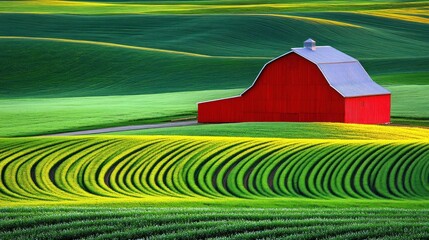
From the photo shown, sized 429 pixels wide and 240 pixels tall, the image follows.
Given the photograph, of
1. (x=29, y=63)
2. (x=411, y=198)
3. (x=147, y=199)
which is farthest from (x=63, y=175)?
(x=29, y=63)

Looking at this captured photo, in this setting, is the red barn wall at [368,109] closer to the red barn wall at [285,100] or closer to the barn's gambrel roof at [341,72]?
the barn's gambrel roof at [341,72]

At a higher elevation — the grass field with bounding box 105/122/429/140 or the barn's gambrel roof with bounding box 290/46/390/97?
the barn's gambrel roof with bounding box 290/46/390/97

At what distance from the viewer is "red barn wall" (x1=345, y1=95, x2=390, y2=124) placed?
1858 inches

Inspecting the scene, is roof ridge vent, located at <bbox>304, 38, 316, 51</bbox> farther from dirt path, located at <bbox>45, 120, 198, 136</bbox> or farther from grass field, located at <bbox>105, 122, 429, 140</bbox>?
grass field, located at <bbox>105, 122, 429, 140</bbox>

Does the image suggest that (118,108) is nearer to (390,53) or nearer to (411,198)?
(411,198)

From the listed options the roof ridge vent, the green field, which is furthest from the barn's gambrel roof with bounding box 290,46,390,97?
the green field

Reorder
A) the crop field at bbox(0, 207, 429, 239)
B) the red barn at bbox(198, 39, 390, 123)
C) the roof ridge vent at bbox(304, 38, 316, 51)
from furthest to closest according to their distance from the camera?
the roof ridge vent at bbox(304, 38, 316, 51)
the red barn at bbox(198, 39, 390, 123)
the crop field at bbox(0, 207, 429, 239)

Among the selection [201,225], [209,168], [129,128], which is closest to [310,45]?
[129,128]

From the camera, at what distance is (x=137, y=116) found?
5069cm

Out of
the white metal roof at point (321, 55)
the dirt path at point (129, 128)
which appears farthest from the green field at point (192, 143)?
the white metal roof at point (321, 55)

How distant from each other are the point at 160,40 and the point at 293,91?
4981 centimetres

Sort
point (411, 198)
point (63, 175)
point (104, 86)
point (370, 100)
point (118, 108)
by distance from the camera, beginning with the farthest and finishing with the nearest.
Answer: point (104, 86) → point (118, 108) → point (370, 100) → point (63, 175) → point (411, 198)

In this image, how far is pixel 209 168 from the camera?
92.8 ft

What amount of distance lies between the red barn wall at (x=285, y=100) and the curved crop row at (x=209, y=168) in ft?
44.8
